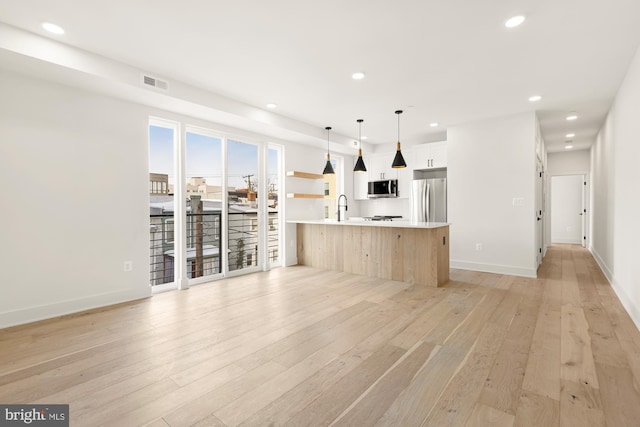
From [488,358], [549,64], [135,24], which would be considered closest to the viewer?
[488,358]

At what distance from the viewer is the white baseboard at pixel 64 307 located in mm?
2967

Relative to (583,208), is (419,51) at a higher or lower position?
higher

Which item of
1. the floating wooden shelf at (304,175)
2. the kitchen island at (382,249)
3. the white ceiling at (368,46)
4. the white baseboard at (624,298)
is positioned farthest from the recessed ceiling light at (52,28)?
the white baseboard at (624,298)

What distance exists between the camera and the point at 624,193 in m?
3.48

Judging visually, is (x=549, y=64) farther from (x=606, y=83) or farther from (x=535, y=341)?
(x=535, y=341)

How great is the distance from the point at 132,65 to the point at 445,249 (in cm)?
461

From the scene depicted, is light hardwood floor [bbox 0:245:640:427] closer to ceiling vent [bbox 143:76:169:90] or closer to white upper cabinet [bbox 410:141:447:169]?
ceiling vent [bbox 143:76:169:90]

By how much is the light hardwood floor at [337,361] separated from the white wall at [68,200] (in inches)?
12.4

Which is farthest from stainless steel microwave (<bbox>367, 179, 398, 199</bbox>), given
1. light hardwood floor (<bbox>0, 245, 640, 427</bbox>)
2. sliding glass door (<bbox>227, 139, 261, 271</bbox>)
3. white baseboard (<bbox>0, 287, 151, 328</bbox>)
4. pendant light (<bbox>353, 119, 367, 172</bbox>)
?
white baseboard (<bbox>0, 287, 151, 328</bbox>)

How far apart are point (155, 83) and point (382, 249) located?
3.72 m

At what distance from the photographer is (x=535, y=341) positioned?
A: 2566 millimetres

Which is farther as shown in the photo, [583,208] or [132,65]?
[583,208]

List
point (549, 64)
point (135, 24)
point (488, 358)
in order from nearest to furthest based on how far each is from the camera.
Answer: point (488, 358)
point (135, 24)
point (549, 64)

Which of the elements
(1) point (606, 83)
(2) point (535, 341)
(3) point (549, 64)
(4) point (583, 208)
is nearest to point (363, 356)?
(2) point (535, 341)
